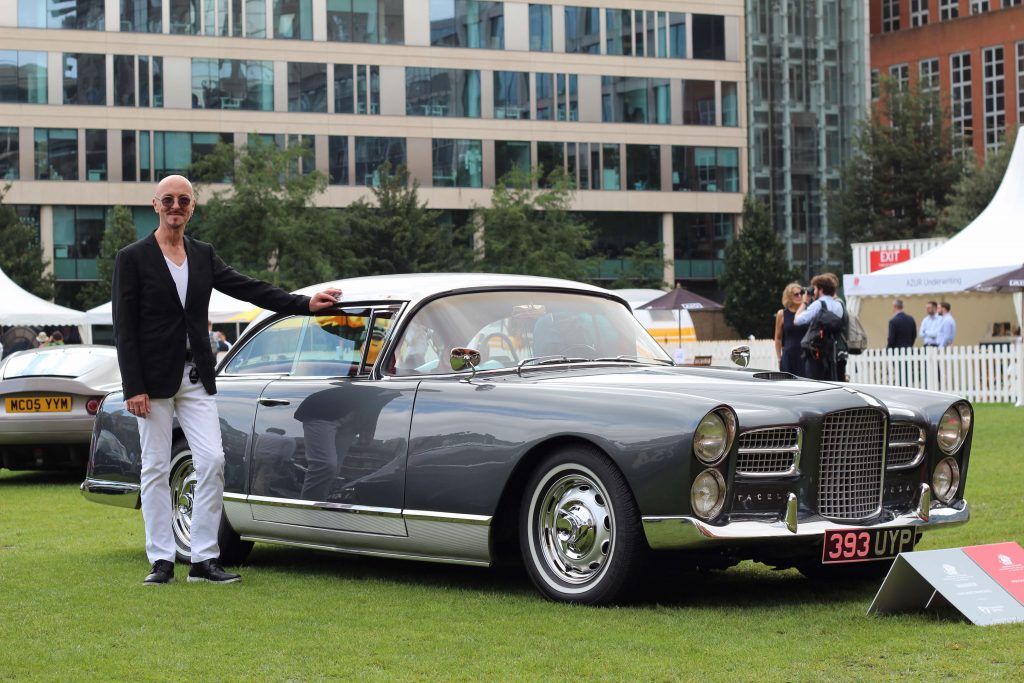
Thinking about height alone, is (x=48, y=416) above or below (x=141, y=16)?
below

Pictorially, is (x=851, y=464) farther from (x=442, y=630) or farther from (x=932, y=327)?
(x=932, y=327)

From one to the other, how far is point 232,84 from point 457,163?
10.00 metres

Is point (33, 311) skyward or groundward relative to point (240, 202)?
groundward

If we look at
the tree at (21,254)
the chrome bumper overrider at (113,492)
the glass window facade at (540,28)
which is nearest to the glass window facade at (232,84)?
the tree at (21,254)

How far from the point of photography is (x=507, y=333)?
8008 millimetres

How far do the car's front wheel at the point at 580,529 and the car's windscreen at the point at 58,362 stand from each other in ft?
29.7

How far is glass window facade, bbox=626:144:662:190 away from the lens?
7156 cm

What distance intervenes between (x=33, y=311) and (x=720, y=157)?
4896 cm

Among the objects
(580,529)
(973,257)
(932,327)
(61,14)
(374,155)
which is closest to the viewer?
(580,529)

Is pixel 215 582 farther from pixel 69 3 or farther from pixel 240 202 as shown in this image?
pixel 69 3

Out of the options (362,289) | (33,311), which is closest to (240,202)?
(33,311)

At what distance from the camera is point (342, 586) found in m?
7.84

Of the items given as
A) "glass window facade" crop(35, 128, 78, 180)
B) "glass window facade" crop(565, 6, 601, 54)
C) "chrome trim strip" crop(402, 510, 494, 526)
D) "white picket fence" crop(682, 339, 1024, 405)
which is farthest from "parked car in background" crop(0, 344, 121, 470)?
"glass window facade" crop(565, 6, 601, 54)

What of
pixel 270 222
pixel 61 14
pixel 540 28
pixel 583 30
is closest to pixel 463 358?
pixel 270 222
